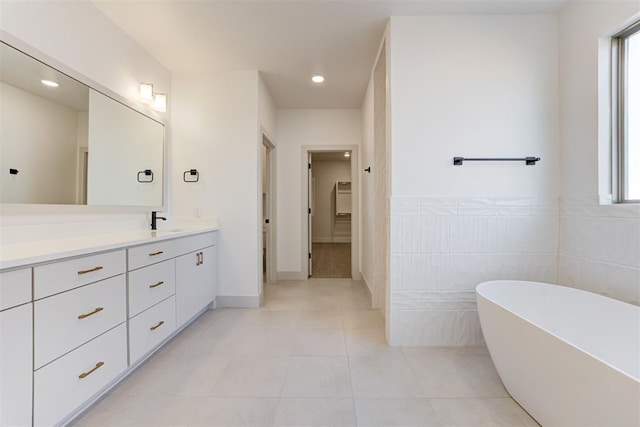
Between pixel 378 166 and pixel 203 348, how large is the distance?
7.57 feet

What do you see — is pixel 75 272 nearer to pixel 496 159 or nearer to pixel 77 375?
pixel 77 375

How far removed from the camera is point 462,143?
84.1 inches

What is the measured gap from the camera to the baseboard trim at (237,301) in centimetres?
296

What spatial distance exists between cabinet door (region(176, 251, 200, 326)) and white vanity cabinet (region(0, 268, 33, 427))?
1115mm

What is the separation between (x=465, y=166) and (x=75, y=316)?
2.63 meters

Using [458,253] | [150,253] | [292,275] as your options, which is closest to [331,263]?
[292,275]

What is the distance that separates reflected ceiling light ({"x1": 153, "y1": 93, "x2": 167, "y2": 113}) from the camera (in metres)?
2.64

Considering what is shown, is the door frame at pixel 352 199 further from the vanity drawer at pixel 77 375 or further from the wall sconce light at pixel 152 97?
the vanity drawer at pixel 77 375

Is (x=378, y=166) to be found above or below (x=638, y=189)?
above

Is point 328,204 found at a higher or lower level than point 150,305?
higher

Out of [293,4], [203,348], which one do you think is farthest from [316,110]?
[203,348]

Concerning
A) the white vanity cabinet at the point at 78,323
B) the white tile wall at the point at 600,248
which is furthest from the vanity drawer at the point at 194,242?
the white tile wall at the point at 600,248

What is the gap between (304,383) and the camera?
1.68m

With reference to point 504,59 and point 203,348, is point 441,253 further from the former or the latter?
point 203,348
